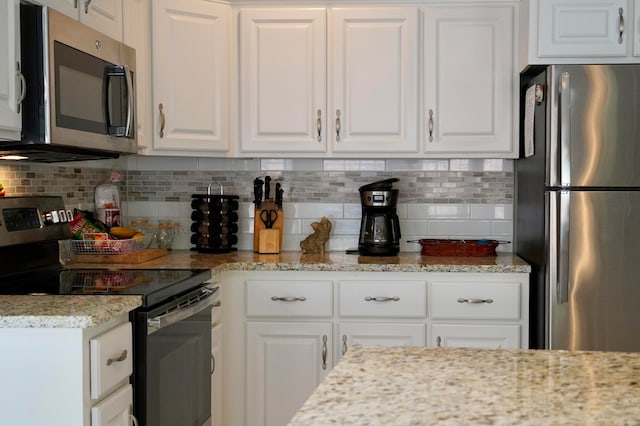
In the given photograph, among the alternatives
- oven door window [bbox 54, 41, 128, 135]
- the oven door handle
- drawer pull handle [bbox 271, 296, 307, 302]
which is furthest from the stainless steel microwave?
drawer pull handle [bbox 271, 296, 307, 302]

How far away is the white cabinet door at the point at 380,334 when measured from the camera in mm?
3211

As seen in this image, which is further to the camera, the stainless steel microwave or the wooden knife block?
the wooden knife block

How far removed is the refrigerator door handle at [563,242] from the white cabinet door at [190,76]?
1.57m

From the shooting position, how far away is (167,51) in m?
3.44

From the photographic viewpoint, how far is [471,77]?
11.4 feet

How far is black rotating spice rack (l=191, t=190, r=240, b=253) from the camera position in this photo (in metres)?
3.67

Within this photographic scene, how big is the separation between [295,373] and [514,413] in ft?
7.23

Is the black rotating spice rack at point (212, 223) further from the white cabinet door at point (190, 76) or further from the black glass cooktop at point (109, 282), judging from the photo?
the black glass cooktop at point (109, 282)

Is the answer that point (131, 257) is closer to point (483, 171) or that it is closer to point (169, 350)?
point (169, 350)

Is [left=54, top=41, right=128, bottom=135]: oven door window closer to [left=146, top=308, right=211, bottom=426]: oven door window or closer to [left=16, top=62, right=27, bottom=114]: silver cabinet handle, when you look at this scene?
[left=16, top=62, right=27, bottom=114]: silver cabinet handle

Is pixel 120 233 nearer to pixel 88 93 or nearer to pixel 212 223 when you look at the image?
pixel 212 223

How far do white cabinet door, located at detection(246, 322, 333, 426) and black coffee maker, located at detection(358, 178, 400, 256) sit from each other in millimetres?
519

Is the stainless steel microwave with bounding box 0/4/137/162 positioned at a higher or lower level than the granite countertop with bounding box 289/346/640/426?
higher

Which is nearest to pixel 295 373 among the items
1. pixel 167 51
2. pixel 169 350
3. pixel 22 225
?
pixel 169 350
